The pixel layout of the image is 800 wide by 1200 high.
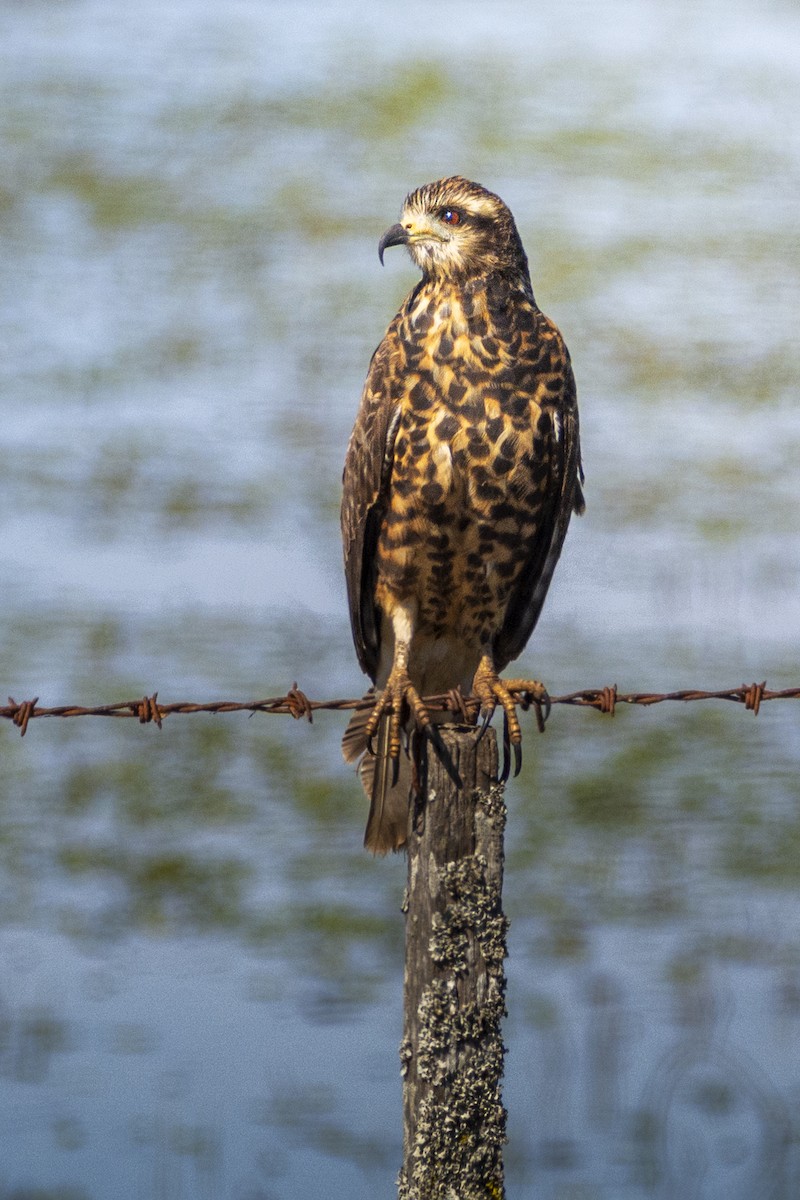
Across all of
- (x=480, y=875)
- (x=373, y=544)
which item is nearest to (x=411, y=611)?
(x=373, y=544)

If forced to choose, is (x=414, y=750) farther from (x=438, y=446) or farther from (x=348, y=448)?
(x=348, y=448)

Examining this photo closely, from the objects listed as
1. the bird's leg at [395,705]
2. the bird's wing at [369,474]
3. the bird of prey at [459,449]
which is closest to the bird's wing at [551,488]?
the bird of prey at [459,449]

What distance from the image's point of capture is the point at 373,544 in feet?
9.95

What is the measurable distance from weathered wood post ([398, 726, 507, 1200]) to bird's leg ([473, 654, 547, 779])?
40 cm

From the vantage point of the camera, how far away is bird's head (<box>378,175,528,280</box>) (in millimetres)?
2992

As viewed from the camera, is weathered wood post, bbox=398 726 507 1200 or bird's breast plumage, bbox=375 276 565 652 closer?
weathered wood post, bbox=398 726 507 1200

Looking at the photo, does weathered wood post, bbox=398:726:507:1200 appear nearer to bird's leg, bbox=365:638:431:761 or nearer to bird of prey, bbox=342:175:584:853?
bird's leg, bbox=365:638:431:761

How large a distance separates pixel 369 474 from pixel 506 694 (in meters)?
0.64

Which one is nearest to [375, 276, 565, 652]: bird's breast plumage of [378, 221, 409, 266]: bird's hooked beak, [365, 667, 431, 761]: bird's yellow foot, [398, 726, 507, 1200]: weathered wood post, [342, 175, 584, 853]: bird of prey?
[342, 175, 584, 853]: bird of prey

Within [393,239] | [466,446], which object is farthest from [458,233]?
[466,446]

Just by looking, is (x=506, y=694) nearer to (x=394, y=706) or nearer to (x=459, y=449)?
(x=394, y=706)

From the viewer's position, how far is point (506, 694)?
8.55 ft

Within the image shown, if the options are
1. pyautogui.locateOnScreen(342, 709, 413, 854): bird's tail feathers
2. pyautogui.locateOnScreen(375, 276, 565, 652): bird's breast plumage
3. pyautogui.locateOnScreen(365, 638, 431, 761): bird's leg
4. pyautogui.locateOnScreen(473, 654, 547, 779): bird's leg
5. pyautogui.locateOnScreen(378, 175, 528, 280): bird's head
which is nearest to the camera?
pyautogui.locateOnScreen(365, 638, 431, 761): bird's leg

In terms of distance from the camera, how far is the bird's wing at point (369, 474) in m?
2.92
